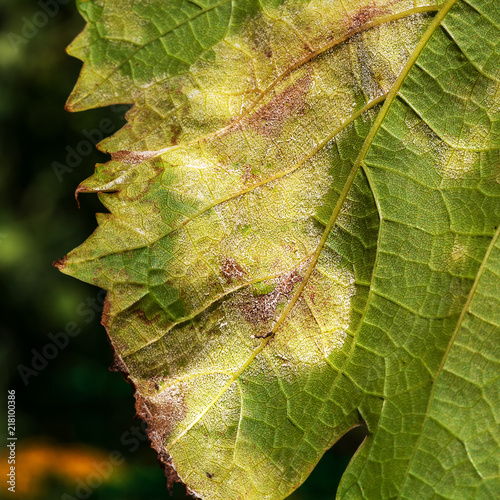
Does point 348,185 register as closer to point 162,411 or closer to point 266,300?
point 266,300

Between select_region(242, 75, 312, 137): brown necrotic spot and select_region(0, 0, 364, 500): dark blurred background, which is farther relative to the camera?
select_region(0, 0, 364, 500): dark blurred background

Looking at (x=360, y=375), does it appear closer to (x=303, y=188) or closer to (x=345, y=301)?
(x=345, y=301)

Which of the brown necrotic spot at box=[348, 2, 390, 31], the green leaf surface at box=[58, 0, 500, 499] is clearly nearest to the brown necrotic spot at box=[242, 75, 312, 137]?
the green leaf surface at box=[58, 0, 500, 499]

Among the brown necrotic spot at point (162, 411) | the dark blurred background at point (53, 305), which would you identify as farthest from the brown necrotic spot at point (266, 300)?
the dark blurred background at point (53, 305)

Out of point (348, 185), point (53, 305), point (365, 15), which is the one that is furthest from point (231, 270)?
point (53, 305)

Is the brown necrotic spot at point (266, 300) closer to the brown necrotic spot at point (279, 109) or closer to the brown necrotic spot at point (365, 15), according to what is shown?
the brown necrotic spot at point (279, 109)

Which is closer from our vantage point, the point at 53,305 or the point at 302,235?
the point at 302,235

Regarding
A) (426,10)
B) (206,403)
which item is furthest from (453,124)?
(206,403)

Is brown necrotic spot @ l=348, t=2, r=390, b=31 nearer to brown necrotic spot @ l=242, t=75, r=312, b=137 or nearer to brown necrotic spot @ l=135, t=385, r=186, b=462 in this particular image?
brown necrotic spot @ l=242, t=75, r=312, b=137
